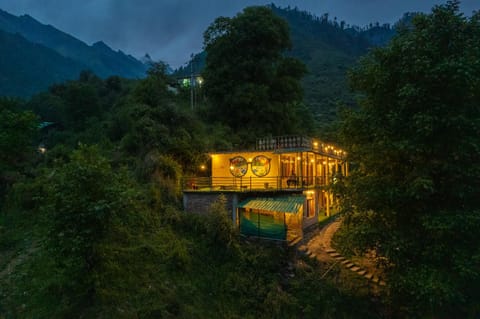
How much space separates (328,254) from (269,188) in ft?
17.8

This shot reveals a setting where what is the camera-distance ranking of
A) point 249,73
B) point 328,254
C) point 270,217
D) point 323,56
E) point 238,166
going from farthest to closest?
point 323,56 < point 249,73 < point 238,166 < point 270,217 < point 328,254

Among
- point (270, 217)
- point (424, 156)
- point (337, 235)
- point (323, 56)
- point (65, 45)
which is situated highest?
point (65, 45)

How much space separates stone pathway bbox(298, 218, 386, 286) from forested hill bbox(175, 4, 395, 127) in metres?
9.02

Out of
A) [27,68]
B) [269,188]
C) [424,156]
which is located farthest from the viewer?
[27,68]

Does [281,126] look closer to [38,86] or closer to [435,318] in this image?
[435,318]

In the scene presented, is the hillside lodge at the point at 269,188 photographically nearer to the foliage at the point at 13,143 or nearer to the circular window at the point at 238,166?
the circular window at the point at 238,166

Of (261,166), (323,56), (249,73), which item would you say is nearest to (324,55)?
(323,56)

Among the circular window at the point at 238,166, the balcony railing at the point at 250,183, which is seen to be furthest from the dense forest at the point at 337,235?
the circular window at the point at 238,166

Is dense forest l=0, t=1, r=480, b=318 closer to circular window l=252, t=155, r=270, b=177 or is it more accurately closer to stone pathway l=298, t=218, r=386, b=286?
stone pathway l=298, t=218, r=386, b=286

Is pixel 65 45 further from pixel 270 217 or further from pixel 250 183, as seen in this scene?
pixel 270 217

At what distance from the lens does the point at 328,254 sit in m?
15.5

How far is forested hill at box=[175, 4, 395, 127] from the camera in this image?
211ft

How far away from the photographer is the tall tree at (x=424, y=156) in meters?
8.36

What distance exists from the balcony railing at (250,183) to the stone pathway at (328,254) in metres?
3.60
